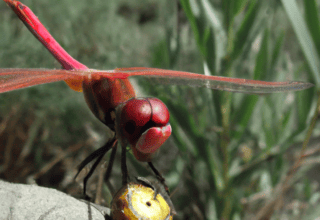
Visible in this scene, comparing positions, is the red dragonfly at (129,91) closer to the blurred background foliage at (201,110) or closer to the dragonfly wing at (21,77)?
the dragonfly wing at (21,77)

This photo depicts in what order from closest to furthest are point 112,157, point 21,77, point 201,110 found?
point 21,77, point 112,157, point 201,110

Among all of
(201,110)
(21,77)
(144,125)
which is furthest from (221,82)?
(201,110)

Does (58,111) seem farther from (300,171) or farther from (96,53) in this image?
(300,171)

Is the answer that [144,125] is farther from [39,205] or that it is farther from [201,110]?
[201,110]

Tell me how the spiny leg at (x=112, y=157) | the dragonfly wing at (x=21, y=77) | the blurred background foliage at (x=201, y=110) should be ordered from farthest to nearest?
the blurred background foliage at (x=201, y=110)
the spiny leg at (x=112, y=157)
the dragonfly wing at (x=21, y=77)

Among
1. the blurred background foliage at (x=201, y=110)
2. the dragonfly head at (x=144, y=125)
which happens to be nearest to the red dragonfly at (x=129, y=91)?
the dragonfly head at (x=144, y=125)

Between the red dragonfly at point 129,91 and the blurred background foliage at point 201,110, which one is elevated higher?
the red dragonfly at point 129,91

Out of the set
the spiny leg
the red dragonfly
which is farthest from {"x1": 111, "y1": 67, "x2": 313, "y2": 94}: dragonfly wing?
the spiny leg
